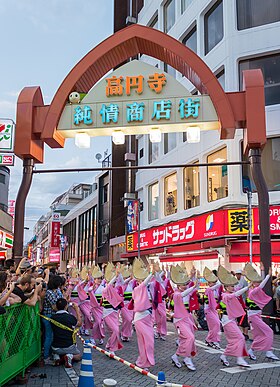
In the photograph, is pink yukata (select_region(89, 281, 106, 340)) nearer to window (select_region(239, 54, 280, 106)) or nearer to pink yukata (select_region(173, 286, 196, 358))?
pink yukata (select_region(173, 286, 196, 358))

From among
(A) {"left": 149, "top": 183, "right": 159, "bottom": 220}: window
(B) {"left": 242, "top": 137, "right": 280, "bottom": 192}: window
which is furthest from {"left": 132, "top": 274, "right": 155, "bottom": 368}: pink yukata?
(A) {"left": 149, "top": 183, "right": 159, "bottom": 220}: window

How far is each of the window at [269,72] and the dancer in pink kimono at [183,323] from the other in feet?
38.9

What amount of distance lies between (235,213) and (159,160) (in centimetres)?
909

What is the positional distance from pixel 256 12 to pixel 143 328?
52.2 ft

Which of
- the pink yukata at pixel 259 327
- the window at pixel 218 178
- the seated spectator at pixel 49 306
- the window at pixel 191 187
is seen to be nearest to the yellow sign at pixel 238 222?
the window at pixel 218 178

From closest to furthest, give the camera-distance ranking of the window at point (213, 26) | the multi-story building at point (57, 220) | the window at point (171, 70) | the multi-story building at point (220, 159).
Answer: the multi-story building at point (220, 159) < the window at point (213, 26) < the window at point (171, 70) < the multi-story building at point (57, 220)

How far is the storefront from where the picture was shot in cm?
1694

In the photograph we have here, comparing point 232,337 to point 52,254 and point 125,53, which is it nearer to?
point 125,53

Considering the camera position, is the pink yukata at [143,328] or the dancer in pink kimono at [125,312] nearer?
the pink yukata at [143,328]

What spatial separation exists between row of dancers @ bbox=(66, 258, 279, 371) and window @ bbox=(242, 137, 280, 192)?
7.40 meters

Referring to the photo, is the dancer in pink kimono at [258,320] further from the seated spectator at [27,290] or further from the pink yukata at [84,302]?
the seated spectator at [27,290]

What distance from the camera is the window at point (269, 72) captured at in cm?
1817

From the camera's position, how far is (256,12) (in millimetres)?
18953

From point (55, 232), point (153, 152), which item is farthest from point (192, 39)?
point (55, 232)
